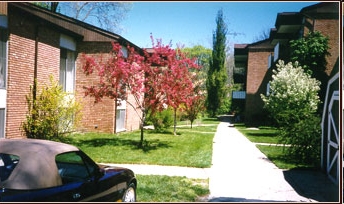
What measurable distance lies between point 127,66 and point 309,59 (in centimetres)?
1023

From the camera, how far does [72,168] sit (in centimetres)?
424

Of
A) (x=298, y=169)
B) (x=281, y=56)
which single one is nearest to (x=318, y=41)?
(x=281, y=56)

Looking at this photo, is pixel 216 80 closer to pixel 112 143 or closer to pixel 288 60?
pixel 288 60

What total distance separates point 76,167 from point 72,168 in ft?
0.18

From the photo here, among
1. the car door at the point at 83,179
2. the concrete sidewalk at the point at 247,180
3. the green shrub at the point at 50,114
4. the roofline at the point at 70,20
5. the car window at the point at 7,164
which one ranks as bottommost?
the concrete sidewalk at the point at 247,180

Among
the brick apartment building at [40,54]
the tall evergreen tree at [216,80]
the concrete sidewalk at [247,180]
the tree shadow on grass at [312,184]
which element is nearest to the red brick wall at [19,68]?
the brick apartment building at [40,54]

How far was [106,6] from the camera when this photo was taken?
789 centimetres

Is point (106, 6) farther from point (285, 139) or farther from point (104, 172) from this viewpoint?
point (285, 139)

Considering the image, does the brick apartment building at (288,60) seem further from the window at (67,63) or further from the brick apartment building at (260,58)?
the window at (67,63)

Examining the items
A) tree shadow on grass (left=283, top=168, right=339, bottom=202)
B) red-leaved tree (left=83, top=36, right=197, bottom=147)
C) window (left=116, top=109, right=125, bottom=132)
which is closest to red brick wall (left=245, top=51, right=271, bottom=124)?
window (left=116, top=109, right=125, bottom=132)

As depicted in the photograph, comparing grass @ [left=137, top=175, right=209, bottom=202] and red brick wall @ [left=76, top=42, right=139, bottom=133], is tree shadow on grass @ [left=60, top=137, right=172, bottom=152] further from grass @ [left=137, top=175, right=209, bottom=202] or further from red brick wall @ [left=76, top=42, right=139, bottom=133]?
grass @ [left=137, top=175, right=209, bottom=202]

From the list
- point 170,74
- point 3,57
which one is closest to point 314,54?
point 170,74

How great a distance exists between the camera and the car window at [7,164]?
346cm

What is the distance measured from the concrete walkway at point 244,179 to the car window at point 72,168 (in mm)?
2287
